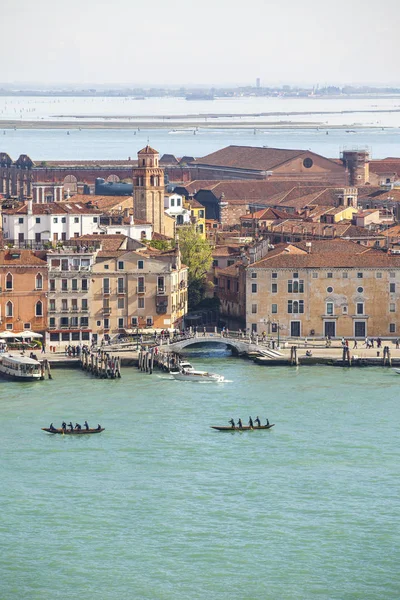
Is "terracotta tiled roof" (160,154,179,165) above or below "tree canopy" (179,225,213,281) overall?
above

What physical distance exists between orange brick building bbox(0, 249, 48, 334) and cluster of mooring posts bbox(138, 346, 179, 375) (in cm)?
485

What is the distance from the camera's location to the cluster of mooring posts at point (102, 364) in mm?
60000

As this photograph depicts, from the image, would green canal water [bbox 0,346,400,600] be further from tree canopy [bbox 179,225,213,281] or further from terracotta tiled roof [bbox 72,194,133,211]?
terracotta tiled roof [bbox 72,194,133,211]

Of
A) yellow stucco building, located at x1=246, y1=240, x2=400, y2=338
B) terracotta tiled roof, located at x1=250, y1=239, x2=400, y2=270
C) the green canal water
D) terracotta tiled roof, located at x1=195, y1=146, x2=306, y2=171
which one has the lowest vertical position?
the green canal water

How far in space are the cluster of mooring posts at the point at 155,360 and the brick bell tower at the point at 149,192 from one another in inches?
795

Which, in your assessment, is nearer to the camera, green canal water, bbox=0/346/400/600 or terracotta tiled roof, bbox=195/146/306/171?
green canal water, bbox=0/346/400/600

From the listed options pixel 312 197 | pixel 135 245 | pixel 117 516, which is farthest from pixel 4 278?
pixel 312 197

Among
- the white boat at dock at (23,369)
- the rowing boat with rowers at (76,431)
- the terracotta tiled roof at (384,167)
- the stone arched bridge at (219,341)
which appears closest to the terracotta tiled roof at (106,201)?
the stone arched bridge at (219,341)

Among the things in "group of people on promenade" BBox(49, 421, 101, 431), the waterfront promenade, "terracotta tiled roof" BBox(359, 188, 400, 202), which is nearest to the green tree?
the waterfront promenade

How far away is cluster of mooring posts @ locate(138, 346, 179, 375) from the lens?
61.6 meters

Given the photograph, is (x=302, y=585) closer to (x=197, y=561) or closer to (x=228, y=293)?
(x=197, y=561)

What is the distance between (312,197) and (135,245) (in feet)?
108

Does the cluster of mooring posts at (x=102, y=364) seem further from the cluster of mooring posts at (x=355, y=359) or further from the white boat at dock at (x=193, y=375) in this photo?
the cluster of mooring posts at (x=355, y=359)

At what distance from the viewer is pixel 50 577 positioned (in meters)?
38.6
